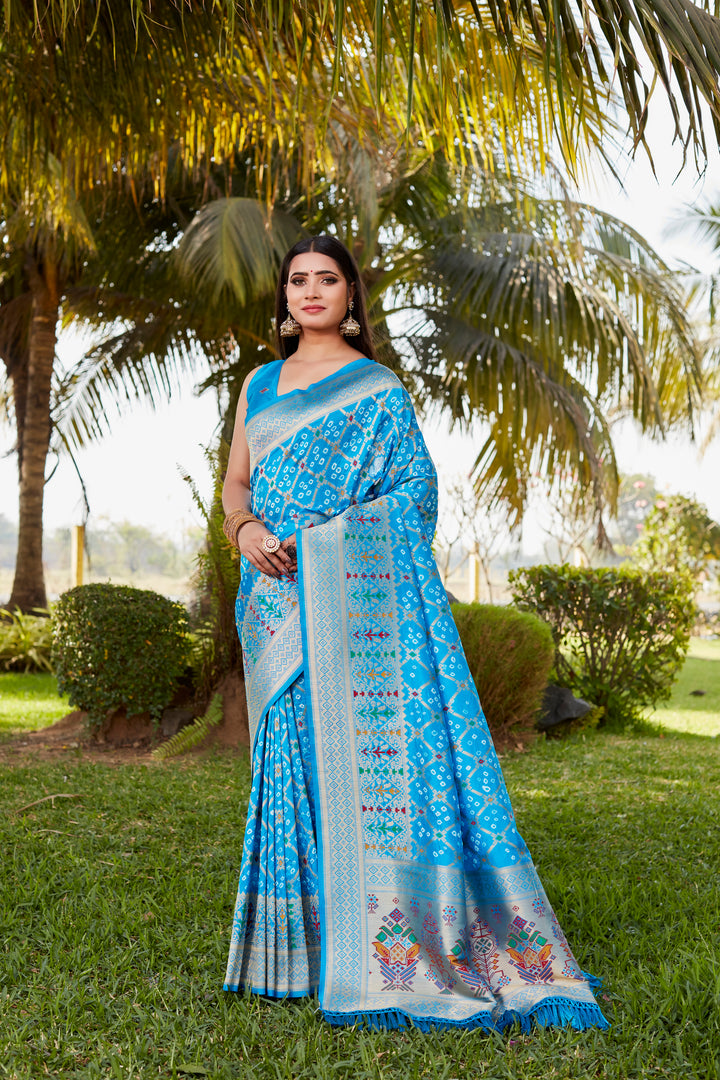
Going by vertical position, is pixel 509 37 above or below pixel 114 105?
below

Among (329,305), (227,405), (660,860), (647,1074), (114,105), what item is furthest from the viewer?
(227,405)

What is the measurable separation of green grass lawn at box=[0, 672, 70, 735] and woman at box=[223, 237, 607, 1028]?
502 cm

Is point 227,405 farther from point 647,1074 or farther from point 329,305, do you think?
point 647,1074

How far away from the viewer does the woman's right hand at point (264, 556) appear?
245cm

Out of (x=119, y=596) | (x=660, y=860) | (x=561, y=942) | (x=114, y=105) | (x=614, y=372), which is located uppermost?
(x=114, y=105)

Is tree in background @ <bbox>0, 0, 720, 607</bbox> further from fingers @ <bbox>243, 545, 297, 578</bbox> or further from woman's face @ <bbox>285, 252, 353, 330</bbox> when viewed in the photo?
fingers @ <bbox>243, 545, 297, 578</bbox>

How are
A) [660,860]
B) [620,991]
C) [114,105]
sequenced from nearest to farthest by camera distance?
[620,991] < [660,860] < [114,105]

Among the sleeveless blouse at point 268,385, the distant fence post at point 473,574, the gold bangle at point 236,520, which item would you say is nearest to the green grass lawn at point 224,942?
the gold bangle at point 236,520

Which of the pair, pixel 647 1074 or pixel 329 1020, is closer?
pixel 647 1074

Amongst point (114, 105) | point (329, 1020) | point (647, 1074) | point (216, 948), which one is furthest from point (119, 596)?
point (647, 1074)

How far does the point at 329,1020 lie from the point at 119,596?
419cm

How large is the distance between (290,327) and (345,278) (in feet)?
0.71

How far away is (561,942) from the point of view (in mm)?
2334

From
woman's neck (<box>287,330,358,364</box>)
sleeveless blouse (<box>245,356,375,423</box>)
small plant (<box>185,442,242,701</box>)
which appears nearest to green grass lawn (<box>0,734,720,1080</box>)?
small plant (<box>185,442,242,701</box>)
